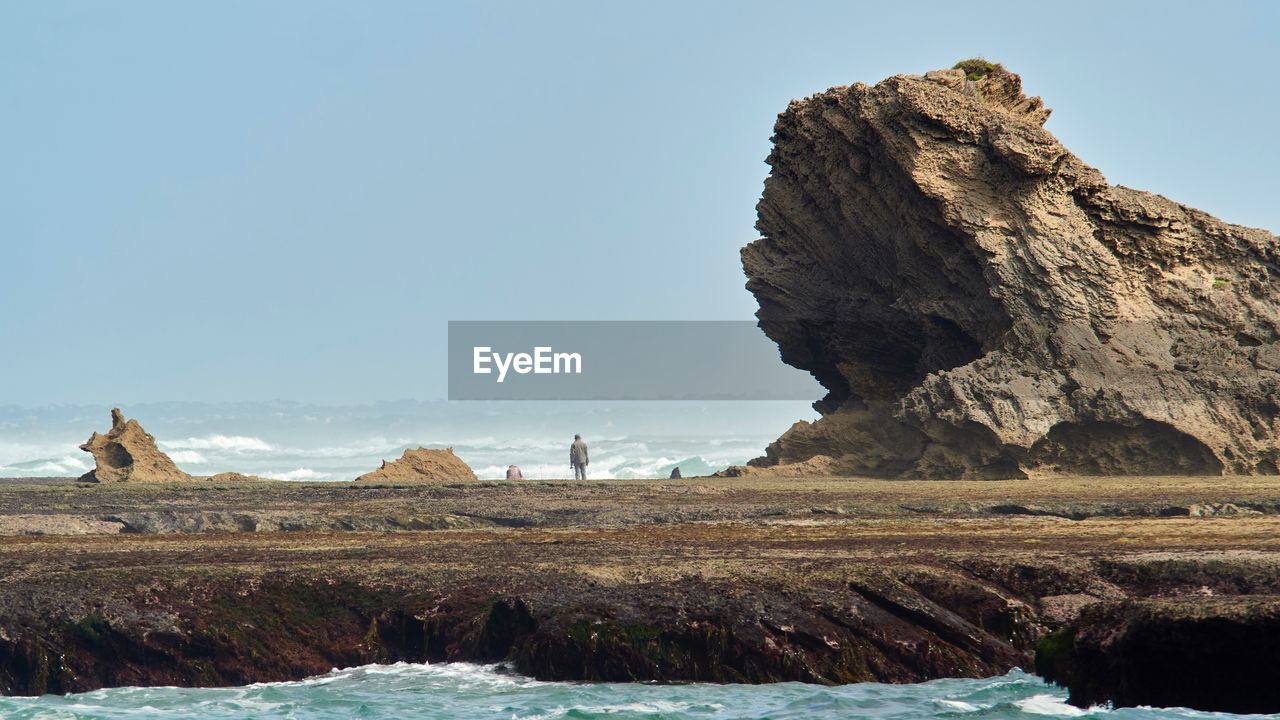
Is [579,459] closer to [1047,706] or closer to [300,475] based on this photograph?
[1047,706]

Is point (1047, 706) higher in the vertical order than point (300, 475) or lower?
lower

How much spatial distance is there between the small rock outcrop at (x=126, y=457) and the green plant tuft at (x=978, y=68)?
17.8m

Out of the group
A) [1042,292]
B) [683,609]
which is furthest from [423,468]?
[683,609]

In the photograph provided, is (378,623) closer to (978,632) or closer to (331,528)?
(978,632)

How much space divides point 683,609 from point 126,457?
898 inches

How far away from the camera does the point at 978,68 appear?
2936 centimetres

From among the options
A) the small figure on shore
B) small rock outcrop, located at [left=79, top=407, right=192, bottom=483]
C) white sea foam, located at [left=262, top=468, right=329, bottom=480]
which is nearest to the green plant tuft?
the small figure on shore

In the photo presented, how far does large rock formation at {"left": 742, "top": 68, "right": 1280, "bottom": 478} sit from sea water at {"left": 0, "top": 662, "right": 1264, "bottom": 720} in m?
15.5

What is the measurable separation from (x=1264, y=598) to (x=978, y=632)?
2.69 metres

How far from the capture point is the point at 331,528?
20.8 metres

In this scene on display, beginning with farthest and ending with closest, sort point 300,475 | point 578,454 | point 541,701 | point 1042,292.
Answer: point 300,475
point 578,454
point 1042,292
point 541,701

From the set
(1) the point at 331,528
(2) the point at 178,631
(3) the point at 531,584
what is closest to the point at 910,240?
(1) the point at 331,528

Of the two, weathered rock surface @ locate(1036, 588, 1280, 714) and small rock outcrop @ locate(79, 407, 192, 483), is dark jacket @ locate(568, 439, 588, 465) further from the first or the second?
weathered rock surface @ locate(1036, 588, 1280, 714)

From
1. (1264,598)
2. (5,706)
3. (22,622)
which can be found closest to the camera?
(1264,598)
